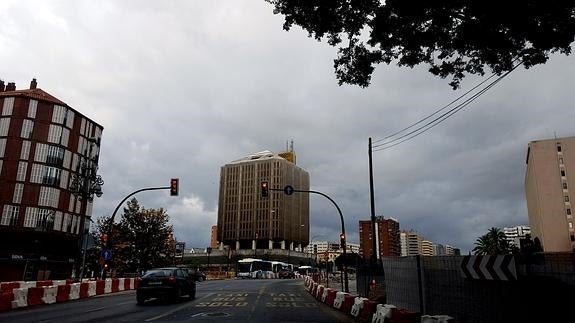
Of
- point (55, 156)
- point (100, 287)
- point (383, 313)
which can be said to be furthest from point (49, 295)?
point (55, 156)

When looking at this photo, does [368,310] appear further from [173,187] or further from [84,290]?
[173,187]

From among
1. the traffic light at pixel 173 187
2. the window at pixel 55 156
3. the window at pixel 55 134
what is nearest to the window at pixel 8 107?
the window at pixel 55 134

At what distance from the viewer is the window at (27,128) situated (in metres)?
54.2

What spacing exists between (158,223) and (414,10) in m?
46.2

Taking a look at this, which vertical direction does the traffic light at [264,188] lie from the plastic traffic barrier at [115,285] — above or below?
above

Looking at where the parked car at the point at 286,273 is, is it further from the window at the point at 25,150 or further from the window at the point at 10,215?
the window at the point at 25,150

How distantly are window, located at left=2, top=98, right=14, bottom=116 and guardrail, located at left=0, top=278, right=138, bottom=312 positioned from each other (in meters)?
36.3

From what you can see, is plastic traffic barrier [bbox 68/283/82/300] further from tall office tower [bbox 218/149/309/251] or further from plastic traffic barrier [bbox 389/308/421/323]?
tall office tower [bbox 218/149/309/251]

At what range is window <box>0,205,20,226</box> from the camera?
49.7m

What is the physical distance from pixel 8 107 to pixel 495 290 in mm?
60418

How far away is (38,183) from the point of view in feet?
177

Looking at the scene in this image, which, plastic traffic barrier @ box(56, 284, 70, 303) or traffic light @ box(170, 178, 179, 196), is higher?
traffic light @ box(170, 178, 179, 196)

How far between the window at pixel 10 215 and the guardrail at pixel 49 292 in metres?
28.6

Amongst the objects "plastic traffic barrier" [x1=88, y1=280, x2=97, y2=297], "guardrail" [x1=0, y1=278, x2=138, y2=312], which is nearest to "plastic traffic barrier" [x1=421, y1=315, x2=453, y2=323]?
"guardrail" [x1=0, y1=278, x2=138, y2=312]
